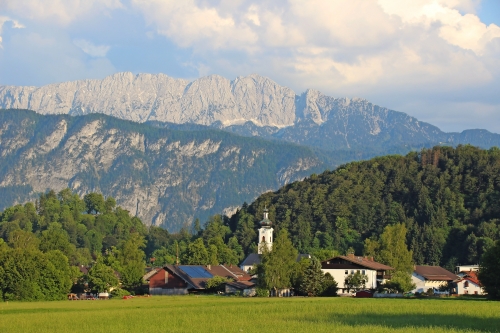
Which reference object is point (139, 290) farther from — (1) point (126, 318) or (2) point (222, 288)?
(1) point (126, 318)

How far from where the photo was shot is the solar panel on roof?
6075 inches

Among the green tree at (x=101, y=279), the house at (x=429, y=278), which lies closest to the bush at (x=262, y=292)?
the green tree at (x=101, y=279)

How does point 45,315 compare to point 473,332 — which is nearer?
point 473,332

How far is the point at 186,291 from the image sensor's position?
147625 mm

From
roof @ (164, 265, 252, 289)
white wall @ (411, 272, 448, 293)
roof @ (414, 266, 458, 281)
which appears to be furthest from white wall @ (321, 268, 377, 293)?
roof @ (414, 266, 458, 281)

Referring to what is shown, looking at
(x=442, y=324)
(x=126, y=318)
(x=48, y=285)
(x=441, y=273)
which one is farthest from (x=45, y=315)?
(x=441, y=273)

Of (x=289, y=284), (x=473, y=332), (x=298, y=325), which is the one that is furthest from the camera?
(x=289, y=284)

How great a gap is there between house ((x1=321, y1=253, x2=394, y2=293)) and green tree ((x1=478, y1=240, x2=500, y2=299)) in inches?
1359

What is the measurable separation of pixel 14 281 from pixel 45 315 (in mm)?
42419

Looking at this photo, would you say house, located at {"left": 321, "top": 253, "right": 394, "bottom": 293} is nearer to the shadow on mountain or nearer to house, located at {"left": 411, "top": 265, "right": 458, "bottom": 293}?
house, located at {"left": 411, "top": 265, "right": 458, "bottom": 293}

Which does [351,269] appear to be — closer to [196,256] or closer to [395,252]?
[395,252]

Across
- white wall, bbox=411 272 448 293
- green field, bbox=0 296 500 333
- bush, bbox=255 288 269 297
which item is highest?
white wall, bbox=411 272 448 293

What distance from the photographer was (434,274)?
170 m

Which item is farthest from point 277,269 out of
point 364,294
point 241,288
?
point 364,294
